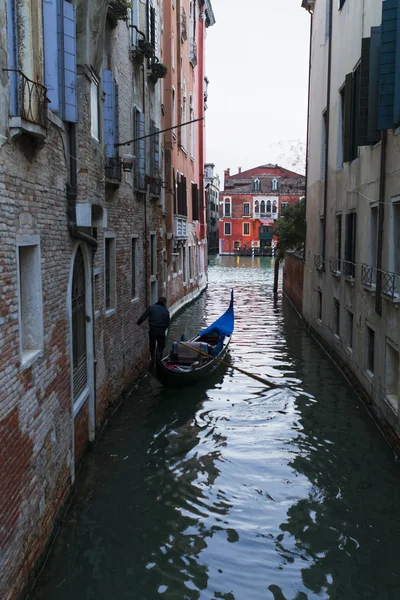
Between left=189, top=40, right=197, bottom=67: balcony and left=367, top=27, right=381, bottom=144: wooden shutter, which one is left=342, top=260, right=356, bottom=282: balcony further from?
left=189, top=40, right=197, bottom=67: balcony

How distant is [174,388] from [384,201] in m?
4.52

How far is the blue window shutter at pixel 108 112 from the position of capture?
8297mm

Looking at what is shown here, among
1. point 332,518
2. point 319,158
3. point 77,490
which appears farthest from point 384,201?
point 319,158

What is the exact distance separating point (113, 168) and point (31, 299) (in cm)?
411

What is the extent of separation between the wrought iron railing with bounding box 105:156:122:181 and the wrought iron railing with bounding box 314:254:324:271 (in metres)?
6.64

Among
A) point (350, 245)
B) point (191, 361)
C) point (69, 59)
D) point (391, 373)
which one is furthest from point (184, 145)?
point (69, 59)

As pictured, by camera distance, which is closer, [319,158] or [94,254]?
[94,254]

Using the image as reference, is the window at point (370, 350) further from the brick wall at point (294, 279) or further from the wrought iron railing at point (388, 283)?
the brick wall at point (294, 279)

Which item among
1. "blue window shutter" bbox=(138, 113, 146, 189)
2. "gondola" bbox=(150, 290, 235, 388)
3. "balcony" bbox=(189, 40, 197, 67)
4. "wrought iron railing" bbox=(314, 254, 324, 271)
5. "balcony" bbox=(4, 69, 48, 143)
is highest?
"balcony" bbox=(189, 40, 197, 67)

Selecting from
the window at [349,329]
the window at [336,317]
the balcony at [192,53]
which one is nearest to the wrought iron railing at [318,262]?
the window at [336,317]

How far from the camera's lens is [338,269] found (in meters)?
12.2

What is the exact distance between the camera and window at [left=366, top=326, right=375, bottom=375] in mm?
9234

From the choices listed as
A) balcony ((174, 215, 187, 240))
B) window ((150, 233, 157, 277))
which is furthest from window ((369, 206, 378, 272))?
balcony ((174, 215, 187, 240))

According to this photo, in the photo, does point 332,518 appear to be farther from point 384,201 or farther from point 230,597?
point 384,201
